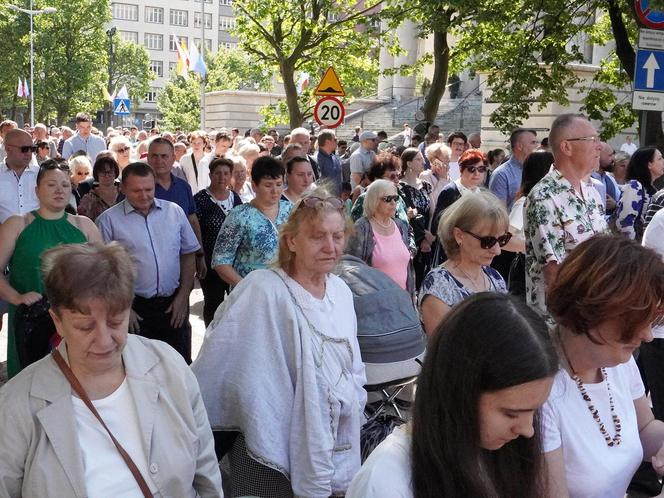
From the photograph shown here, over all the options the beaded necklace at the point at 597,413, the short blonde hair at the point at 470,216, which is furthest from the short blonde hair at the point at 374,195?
the beaded necklace at the point at 597,413

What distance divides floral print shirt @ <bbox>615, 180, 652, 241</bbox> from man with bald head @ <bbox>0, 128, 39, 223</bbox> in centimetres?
559

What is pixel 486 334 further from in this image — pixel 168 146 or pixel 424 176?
pixel 424 176

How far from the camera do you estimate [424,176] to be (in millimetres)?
11016

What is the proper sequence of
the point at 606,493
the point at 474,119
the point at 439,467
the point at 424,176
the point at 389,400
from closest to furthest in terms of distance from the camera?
the point at 439,467 → the point at 606,493 → the point at 389,400 → the point at 424,176 → the point at 474,119

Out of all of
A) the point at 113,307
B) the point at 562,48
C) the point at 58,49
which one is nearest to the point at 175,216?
the point at 113,307

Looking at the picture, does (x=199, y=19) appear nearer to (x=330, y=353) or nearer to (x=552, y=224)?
(x=552, y=224)

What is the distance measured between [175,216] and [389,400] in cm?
211

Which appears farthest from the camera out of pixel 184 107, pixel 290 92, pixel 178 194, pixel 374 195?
pixel 184 107

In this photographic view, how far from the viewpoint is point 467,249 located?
454cm

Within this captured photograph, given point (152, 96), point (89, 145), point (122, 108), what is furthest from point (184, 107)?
point (89, 145)

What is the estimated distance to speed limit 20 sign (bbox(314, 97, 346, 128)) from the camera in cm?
1579

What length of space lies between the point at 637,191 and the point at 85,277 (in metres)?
6.07

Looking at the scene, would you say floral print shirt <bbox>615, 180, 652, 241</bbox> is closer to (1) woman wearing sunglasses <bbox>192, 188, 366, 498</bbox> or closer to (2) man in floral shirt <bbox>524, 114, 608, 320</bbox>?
(2) man in floral shirt <bbox>524, 114, 608, 320</bbox>

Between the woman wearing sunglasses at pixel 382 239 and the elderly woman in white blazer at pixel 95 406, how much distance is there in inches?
158
